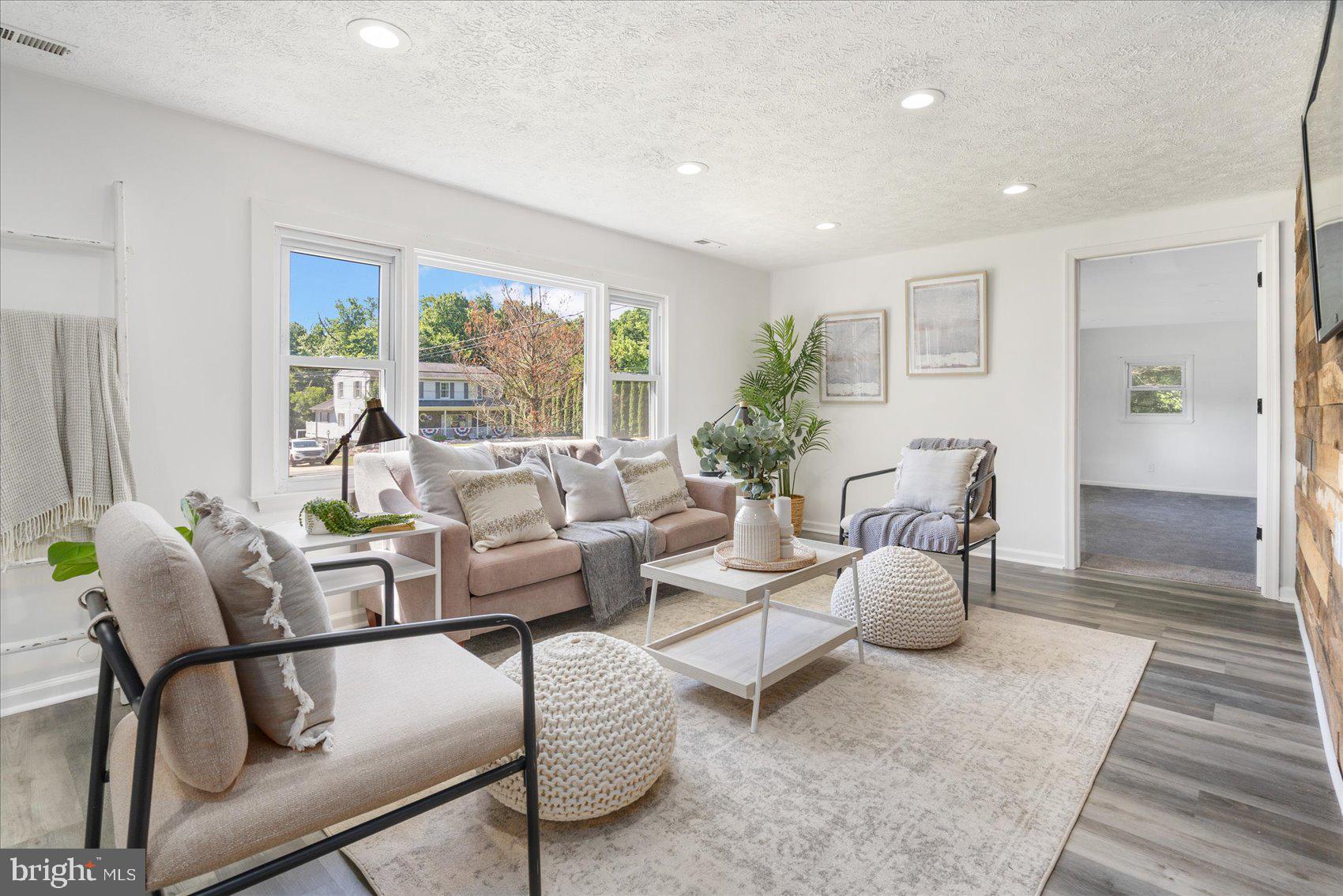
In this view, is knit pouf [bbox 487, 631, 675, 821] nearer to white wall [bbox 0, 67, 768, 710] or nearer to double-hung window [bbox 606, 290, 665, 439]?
white wall [bbox 0, 67, 768, 710]

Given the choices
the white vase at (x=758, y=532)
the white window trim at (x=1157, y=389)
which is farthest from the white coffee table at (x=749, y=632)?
the white window trim at (x=1157, y=389)

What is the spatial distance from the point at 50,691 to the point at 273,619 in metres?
2.32

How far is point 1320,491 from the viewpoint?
93.0 inches

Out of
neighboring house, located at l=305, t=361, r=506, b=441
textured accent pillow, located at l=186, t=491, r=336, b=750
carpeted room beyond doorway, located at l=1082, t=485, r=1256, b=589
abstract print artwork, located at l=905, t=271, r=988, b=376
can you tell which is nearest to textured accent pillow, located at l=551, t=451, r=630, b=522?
neighboring house, located at l=305, t=361, r=506, b=441

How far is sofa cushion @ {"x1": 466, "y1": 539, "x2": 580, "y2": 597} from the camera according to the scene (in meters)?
2.89

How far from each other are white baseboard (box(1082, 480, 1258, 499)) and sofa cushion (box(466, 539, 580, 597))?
880 cm

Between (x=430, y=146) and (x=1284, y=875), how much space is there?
394cm

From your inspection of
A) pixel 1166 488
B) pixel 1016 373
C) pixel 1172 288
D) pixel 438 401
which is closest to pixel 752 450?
pixel 438 401

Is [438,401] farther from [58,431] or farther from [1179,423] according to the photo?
[1179,423]

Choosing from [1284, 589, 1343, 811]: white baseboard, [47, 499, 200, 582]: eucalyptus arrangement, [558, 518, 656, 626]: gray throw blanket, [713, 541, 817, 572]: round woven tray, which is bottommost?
[1284, 589, 1343, 811]: white baseboard

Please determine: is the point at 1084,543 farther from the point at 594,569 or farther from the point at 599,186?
the point at 599,186

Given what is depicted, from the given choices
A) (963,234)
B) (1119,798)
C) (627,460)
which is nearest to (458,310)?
(627,460)

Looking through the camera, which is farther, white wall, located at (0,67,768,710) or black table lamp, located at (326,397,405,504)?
black table lamp, located at (326,397,405,504)

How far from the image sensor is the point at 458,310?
158 inches
